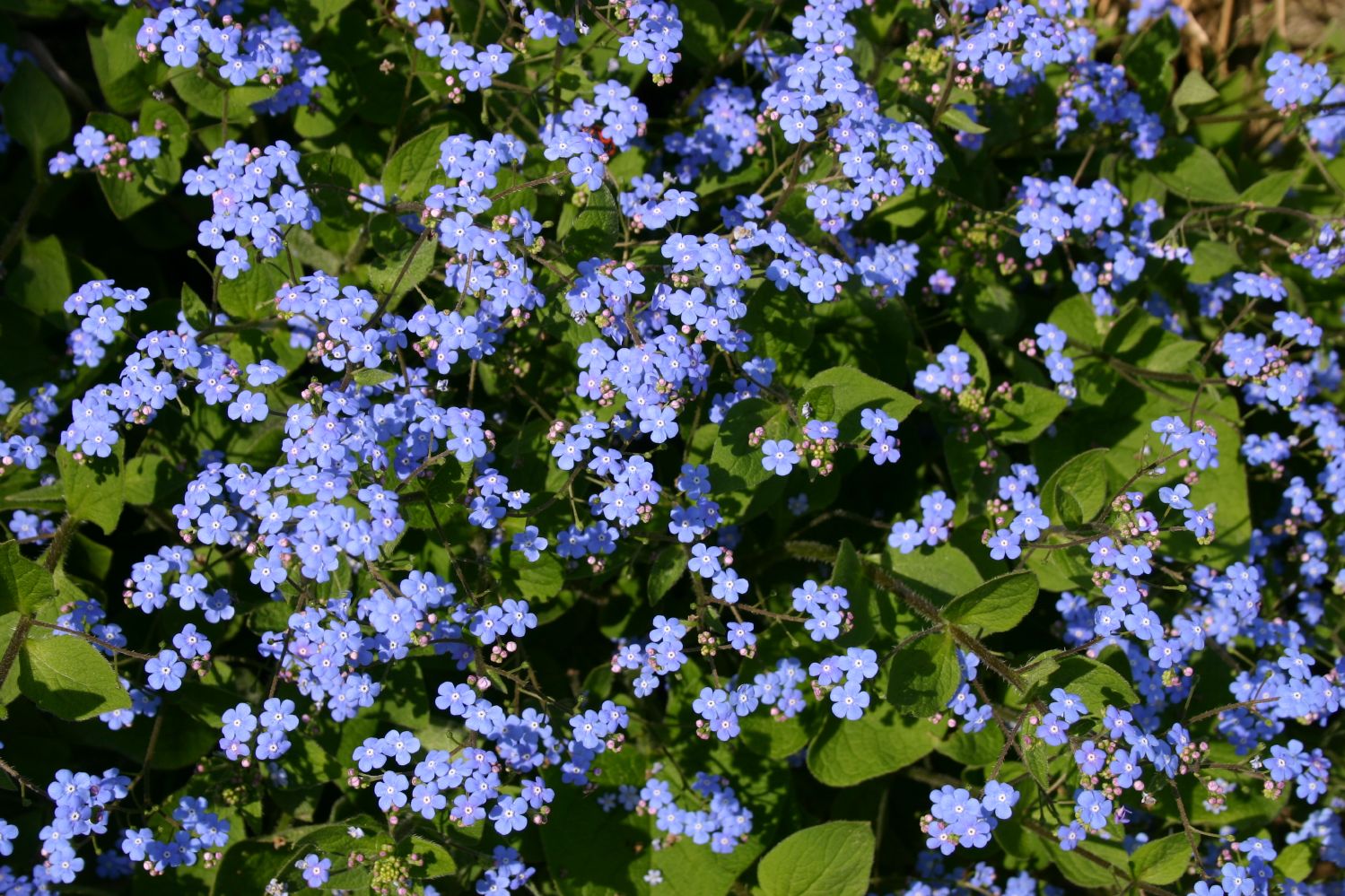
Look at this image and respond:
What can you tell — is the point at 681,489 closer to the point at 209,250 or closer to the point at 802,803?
the point at 802,803

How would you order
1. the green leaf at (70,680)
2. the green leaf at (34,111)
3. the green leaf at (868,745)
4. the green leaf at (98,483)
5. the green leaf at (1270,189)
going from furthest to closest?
the green leaf at (1270,189), the green leaf at (34,111), the green leaf at (868,745), the green leaf at (98,483), the green leaf at (70,680)

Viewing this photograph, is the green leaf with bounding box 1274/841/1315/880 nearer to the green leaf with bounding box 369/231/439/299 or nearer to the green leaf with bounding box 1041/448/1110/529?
the green leaf with bounding box 1041/448/1110/529

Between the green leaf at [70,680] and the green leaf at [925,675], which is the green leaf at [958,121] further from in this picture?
the green leaf at [70,680]

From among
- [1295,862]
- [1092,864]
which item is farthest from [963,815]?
[1295,862]

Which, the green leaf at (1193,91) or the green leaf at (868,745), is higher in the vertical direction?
the green leaf at (1193,91)

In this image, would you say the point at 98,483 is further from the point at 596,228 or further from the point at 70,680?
the point at 596,228

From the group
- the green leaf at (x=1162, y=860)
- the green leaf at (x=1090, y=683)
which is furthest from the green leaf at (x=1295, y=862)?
the green leaf at (x=1090, y=683)
